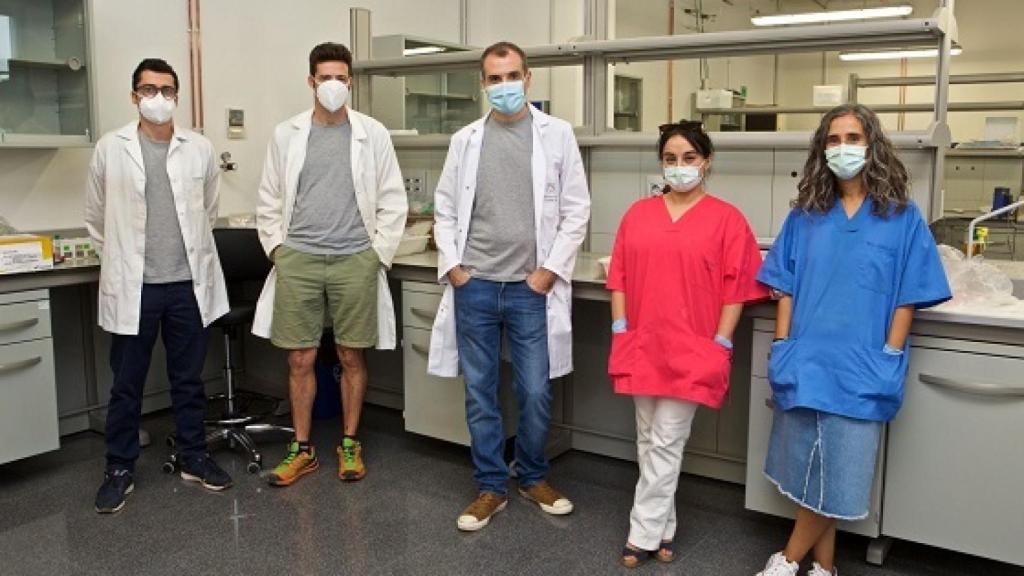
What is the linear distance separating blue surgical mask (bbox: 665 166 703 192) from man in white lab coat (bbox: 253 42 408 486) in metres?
1.15

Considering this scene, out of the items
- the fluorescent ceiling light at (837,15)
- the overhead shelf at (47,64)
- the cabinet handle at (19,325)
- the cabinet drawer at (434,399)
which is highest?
the fluorescent ceiling light at (837,15)

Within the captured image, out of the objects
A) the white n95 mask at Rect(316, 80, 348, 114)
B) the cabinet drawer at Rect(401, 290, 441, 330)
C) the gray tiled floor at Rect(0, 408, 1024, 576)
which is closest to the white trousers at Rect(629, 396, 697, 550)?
the gray tiled floor at Rect(0, 408, 1024, 576)

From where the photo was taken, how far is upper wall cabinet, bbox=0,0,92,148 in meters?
3.49

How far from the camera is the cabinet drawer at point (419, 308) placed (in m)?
3.37

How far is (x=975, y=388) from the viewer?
7.54 ft

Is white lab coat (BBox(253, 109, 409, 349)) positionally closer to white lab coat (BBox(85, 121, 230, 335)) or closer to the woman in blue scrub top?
white lab coat (BBox(85, 121, 230, 335))

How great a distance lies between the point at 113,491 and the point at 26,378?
527mm

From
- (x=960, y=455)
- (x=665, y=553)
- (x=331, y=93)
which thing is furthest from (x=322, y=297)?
(x=960, y=455)

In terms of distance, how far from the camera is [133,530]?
2.84 meters

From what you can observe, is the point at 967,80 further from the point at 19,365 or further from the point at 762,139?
the point at 19,365

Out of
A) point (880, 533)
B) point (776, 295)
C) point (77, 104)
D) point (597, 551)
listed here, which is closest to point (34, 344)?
point (77, 104)

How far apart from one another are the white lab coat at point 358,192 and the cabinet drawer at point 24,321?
74cm

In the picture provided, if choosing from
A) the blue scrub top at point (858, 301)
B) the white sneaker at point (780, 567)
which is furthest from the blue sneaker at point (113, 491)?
the blue scrub top at point (858, 301)

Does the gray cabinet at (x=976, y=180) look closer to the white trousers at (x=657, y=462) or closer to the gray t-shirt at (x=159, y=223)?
the white trousers at (x=657, y=462)
